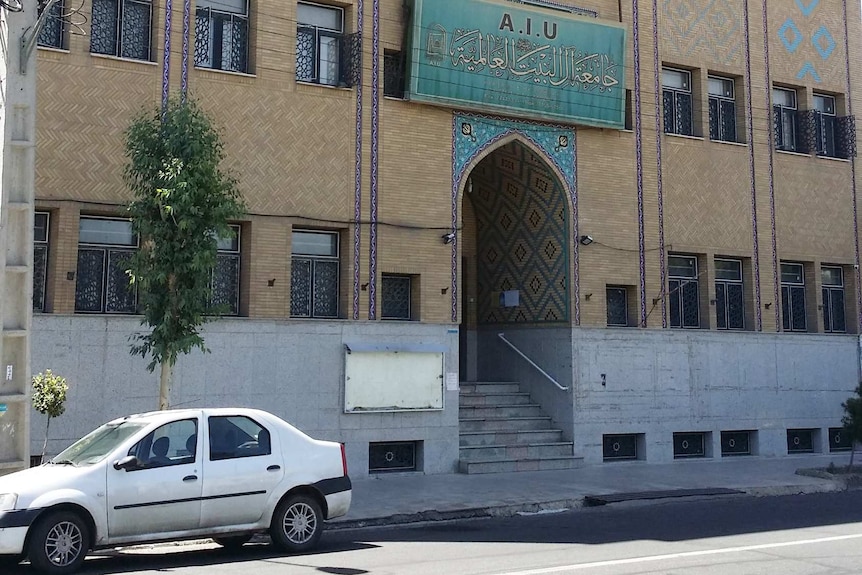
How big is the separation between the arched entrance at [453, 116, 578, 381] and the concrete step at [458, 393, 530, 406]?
155cm

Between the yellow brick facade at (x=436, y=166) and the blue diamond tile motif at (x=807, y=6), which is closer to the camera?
the yellow brick facade at (x=436, y=166)

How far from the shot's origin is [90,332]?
48.9ft

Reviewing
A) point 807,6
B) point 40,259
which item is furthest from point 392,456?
point 807,6

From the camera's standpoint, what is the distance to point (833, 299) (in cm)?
2361

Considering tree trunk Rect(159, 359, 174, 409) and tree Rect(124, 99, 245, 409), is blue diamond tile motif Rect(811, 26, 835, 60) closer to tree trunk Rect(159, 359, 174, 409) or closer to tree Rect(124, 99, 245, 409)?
tree Rect(124, 99, 245, 409)

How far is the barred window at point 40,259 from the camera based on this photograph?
584 inches

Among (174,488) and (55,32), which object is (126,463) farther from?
(55,32)

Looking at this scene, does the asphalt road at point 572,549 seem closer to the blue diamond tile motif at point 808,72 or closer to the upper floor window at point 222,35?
the upper floor window at point 222,35

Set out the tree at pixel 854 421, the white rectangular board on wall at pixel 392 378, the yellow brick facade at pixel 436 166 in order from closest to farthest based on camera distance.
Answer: the yellow brick facade at pixel 436 166, the white rectangular board on wall at pixel 392 378, the tree at pixel 854 421

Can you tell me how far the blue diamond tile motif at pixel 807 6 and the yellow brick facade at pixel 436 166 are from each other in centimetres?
5

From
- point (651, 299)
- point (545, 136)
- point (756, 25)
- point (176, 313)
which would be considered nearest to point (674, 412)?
point (651, 299)

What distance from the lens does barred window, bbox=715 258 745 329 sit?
71.8 feet

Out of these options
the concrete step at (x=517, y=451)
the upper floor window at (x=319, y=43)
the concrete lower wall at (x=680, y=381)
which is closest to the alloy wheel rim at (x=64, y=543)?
the concrete step at (x=517, y=451)

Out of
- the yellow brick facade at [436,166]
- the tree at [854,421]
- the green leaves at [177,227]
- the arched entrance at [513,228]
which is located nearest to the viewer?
the green leaves at [177,227]
